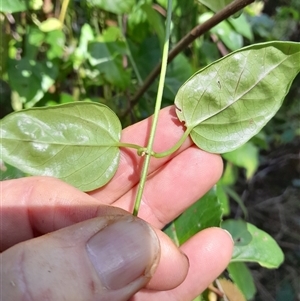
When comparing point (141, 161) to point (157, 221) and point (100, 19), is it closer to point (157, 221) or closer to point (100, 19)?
point (157, 221)

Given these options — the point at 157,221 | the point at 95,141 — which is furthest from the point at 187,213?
the point at 95,141

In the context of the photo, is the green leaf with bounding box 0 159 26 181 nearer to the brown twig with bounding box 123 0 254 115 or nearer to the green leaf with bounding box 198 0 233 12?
the brown twig with bounding box 123 0 254 115

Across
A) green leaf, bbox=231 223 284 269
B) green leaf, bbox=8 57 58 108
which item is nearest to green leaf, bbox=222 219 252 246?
green leaf, bbox=231 223 284 269

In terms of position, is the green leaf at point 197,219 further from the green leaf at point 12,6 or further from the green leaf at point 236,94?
the green leaf at point 12,6

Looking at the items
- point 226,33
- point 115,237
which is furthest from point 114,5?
point 115,237

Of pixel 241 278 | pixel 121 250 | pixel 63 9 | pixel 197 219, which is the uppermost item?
pixel 63 9

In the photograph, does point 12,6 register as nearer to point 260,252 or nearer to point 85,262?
point 85,262

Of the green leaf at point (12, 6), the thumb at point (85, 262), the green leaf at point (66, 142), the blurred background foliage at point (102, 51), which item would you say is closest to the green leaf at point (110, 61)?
the blurred background foliage at point (102, 51)
